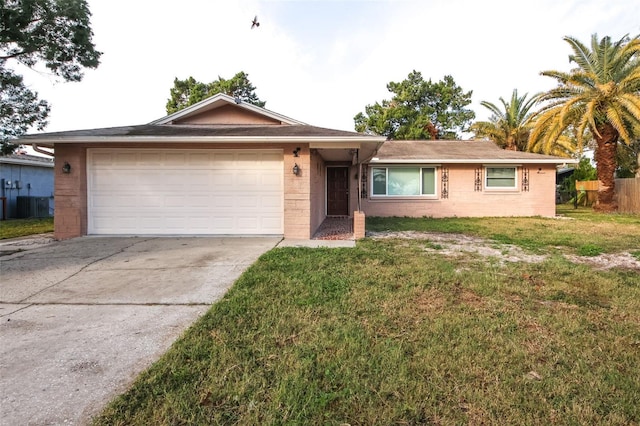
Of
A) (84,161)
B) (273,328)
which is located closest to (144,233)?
(84,161)

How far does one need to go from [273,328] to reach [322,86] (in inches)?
688

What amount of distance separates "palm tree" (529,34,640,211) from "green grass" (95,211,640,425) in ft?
41.9

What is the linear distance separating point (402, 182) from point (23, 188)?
758 inches

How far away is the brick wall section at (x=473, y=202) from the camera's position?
14.7 m

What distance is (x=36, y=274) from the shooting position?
5250mm

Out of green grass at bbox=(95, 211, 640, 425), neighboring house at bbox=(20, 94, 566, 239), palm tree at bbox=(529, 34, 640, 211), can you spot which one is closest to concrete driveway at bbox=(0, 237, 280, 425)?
green grass at bbox=(95, 211, 640, 425)

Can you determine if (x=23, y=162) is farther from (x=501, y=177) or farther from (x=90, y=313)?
(x=501, y=177)

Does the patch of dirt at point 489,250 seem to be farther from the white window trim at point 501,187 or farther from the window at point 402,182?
the white window trim at point 501,187

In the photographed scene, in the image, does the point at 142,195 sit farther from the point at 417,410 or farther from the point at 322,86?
the point at 322,86

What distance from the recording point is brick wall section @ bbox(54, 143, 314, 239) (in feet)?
27.3

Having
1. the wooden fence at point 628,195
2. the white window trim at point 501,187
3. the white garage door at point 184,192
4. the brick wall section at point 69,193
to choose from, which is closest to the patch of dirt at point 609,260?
the white garage door at point 184,192

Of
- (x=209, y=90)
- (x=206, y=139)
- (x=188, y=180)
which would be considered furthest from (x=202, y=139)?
(x=209, y=90)

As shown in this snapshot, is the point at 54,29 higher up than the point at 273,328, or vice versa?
the point at 54,29

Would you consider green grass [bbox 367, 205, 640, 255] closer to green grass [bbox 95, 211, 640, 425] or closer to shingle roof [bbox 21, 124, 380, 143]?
green grass [bbox 95, 211, 640, 425]
